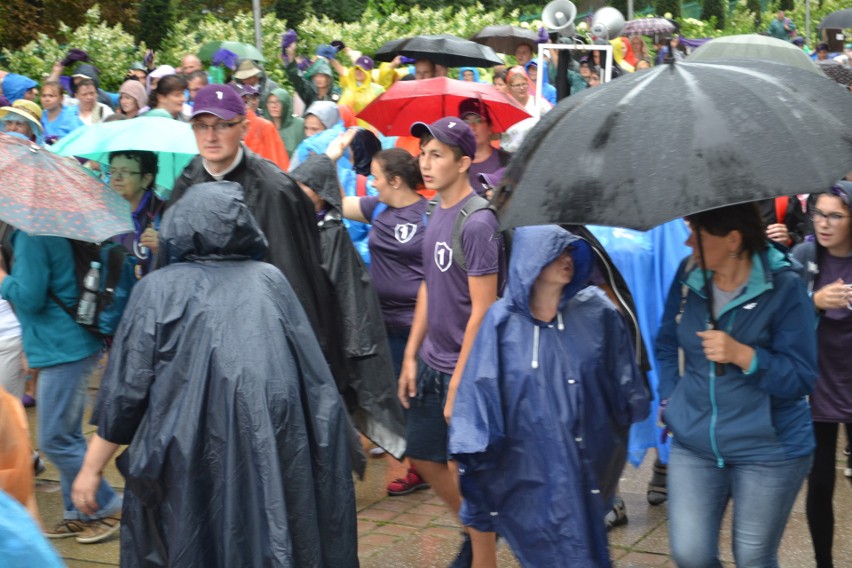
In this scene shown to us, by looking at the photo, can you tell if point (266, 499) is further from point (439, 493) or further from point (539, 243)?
point (439, 493)

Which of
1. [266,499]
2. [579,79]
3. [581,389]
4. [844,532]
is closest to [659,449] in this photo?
[844,532]

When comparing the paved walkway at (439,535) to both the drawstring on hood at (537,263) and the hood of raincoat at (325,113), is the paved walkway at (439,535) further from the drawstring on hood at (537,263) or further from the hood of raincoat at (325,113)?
the hood of raincoat at (325,113)

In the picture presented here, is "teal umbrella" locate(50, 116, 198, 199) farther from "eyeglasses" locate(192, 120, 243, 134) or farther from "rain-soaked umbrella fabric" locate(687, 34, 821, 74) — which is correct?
"rain-soaked umbrella fabric" locate(687, 34, 821, 74)

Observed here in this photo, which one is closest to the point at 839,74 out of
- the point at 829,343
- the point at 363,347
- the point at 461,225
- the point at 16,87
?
the point at 829,343

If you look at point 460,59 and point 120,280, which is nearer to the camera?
point 120,280

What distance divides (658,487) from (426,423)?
1.56 meters

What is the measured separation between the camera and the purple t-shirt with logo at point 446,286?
5648 mm

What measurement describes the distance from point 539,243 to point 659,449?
223cm

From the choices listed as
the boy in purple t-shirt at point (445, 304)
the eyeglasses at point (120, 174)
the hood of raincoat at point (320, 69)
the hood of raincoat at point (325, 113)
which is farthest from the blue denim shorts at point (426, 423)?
the hood of raincoat at point (320, 69)

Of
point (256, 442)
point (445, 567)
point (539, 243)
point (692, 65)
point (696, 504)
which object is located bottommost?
point (445, 567)

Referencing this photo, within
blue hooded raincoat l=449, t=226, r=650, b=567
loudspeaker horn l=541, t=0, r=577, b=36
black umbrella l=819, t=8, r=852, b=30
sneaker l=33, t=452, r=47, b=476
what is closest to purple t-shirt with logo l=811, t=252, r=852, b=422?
blue hooded raincoat l=449, t=226, r=650, b=567

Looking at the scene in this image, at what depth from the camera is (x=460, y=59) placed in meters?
12.7

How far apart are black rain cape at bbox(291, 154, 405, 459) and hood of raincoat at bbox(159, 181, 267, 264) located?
1742 millimetres

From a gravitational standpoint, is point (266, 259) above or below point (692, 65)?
below
